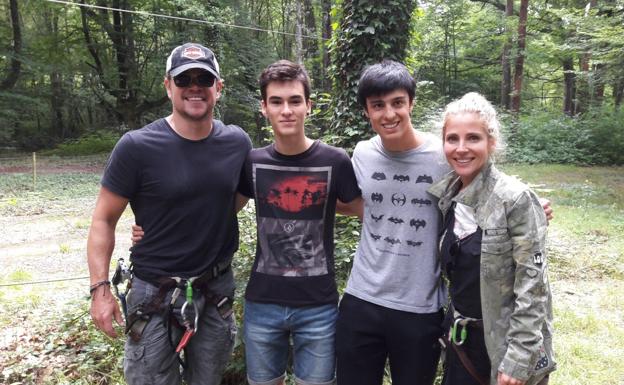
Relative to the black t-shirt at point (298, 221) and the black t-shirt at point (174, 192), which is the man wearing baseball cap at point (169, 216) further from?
the black t-shirt at point (298, 221)

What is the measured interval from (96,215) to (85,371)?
191 centimetres

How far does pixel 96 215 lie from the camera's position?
245cm

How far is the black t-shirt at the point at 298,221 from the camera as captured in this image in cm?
247

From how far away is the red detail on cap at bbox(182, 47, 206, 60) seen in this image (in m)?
2.43

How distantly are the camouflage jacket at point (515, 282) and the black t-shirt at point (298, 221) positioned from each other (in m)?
0.79

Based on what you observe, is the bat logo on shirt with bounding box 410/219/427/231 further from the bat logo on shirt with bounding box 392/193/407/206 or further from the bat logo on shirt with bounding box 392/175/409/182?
the bat logo on shirt with bounding box 392/175/409/182

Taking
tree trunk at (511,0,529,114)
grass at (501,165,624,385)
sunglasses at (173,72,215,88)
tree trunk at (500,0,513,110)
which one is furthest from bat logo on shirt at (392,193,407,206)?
tree trunk at (500,0,513,110)

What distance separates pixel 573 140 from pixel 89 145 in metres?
23.2

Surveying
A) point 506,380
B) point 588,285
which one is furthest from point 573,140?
point 506,380

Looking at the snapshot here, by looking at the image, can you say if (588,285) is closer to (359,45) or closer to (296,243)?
(359,45)

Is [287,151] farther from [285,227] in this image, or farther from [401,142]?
[401,142]

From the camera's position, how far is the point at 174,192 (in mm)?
2385

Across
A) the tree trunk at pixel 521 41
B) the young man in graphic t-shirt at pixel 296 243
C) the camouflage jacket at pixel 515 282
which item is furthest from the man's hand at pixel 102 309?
the tree trunk at pixel 521 41

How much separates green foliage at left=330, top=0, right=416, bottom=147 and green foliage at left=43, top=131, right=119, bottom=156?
21217mm
